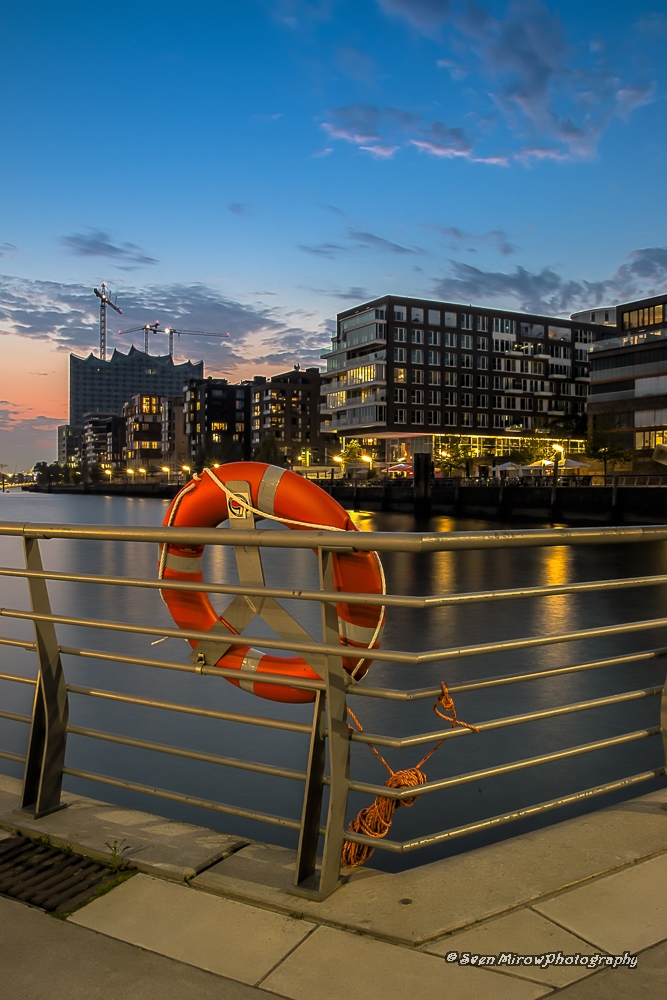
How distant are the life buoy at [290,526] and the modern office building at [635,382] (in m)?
64.1

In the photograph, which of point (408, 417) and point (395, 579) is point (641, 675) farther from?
point (408, 417)

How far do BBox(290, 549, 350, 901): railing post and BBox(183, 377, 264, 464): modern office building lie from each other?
159182mm

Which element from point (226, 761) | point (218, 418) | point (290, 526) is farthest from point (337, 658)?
point (218, 418)

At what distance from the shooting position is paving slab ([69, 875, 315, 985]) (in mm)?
2295

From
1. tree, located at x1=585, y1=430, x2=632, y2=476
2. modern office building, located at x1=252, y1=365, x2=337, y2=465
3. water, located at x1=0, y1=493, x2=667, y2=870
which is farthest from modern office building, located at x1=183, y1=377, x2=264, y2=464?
water, located at x1=0, y1=493, x2=667, y2=870

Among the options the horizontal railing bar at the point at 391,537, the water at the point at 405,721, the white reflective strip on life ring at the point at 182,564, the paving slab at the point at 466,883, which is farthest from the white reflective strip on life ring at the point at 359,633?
the water at the point at 405,721

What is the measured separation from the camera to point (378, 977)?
2.20 m

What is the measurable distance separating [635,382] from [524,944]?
2762 inches

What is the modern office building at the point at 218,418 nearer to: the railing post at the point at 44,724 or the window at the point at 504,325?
the window at the point at 504,325

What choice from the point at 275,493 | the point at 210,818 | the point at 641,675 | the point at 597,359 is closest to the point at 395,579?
the point at 641,675

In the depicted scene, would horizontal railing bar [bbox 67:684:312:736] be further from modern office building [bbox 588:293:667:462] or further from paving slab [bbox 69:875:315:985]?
modern office building [bbox 588:293:667:462]

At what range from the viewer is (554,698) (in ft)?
30.8

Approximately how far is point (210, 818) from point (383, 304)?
267ft

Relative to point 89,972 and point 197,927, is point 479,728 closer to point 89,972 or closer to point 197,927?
point 197,927
